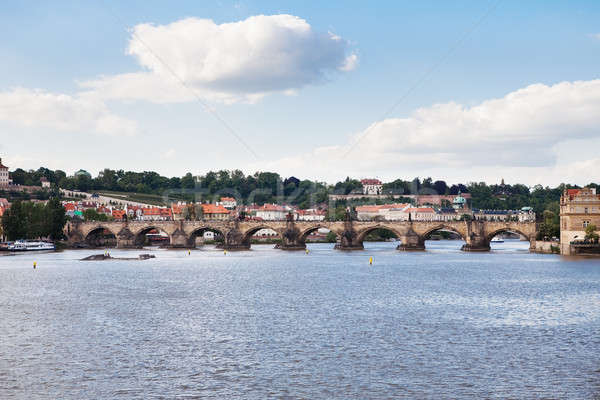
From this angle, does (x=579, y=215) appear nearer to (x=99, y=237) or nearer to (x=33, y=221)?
(x=33, y=221)

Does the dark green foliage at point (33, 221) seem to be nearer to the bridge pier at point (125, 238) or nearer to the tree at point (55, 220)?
the tree at point (55, 220)

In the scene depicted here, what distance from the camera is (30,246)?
116500 millimetres

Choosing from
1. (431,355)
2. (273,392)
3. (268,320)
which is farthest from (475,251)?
(273,392)

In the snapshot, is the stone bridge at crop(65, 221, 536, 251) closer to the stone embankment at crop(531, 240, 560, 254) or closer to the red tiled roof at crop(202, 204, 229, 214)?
the stone embankment at crop(531, 240, 560, 254)

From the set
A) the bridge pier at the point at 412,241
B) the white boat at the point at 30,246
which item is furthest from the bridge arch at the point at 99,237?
the bridge pier at the point at 412,241

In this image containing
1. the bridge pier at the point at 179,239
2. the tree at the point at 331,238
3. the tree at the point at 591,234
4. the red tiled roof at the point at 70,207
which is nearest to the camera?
the tree at the point at 591,234

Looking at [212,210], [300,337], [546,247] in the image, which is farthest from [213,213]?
[300,337]

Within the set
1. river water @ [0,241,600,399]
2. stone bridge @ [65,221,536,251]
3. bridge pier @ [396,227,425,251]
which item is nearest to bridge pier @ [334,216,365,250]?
stone bridge @ [65,221,536,251]

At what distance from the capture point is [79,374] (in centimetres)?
2738

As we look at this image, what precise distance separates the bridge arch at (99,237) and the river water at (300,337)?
71571mm

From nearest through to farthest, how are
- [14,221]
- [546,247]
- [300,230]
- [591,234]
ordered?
[591,234] → [546,247] → [14,221] → [300,230]

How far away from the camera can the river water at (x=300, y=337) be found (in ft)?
84.8

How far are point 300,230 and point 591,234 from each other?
1968 inches

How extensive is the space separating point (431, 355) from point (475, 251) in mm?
88840
